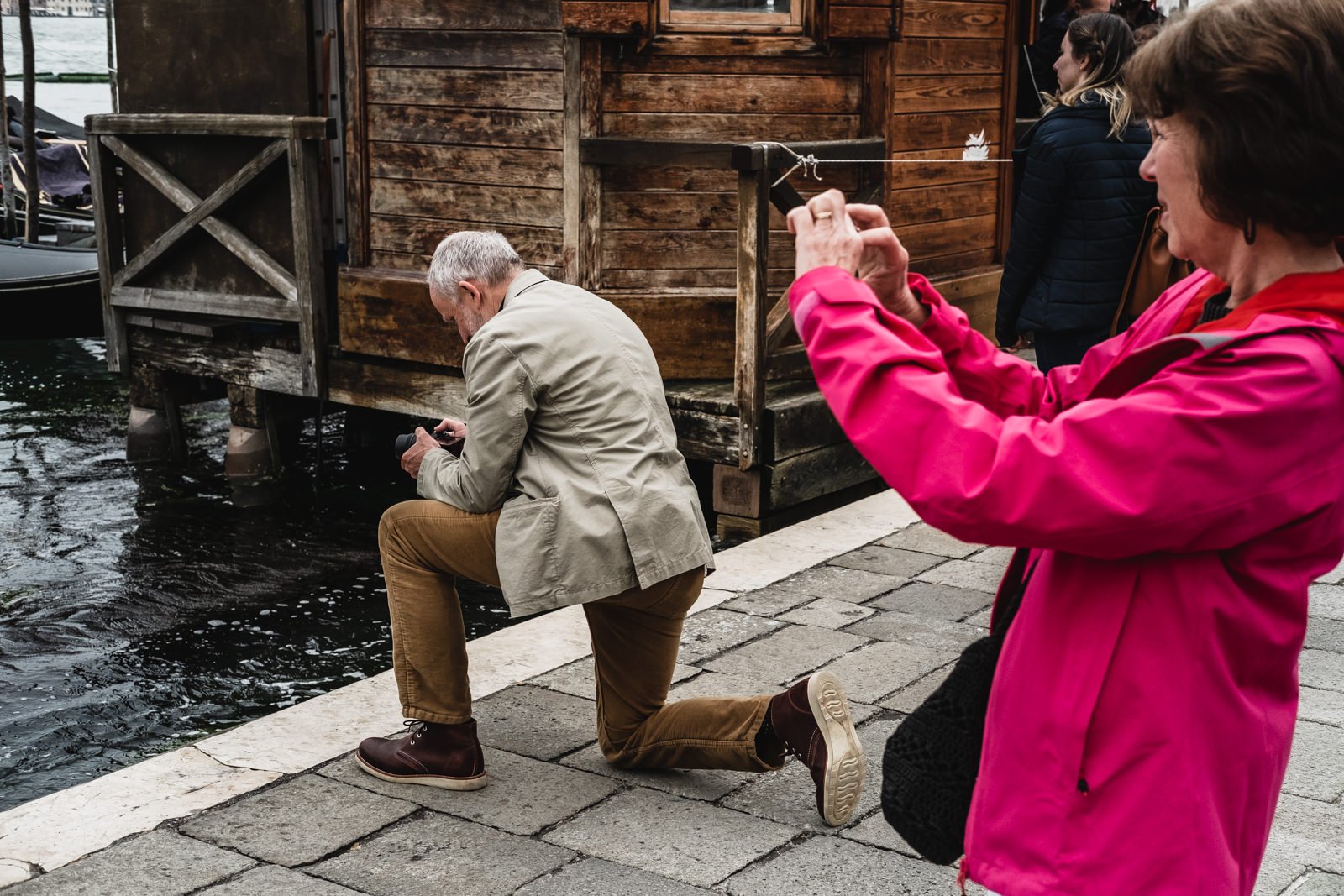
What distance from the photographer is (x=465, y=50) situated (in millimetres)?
7551

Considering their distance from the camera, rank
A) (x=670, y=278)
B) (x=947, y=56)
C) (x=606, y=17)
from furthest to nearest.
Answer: (x=947, y=56)
(x=670, y=278)
(x=606, y=17)

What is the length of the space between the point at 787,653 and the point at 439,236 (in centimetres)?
398

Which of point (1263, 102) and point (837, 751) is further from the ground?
point (1263, 102)

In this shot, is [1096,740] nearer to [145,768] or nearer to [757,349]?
[145,768]

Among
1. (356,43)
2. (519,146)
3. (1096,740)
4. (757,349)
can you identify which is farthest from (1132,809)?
(356,43)

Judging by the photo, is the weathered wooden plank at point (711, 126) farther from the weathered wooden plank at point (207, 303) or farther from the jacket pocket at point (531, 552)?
the jacket pocket at point (531, 552)

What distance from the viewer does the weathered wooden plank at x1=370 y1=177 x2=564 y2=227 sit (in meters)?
7.48

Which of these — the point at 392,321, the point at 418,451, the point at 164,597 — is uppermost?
the point at 418,451

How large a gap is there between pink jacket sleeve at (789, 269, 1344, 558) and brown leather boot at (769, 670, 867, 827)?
77.3 inches

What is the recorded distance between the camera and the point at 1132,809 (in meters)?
1.46

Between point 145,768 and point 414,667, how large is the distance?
72 centimetres

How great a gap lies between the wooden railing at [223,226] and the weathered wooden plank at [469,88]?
0.36 meters

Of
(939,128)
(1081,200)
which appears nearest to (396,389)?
(939,128)

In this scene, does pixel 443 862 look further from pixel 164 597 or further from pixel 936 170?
pixel 936 170
